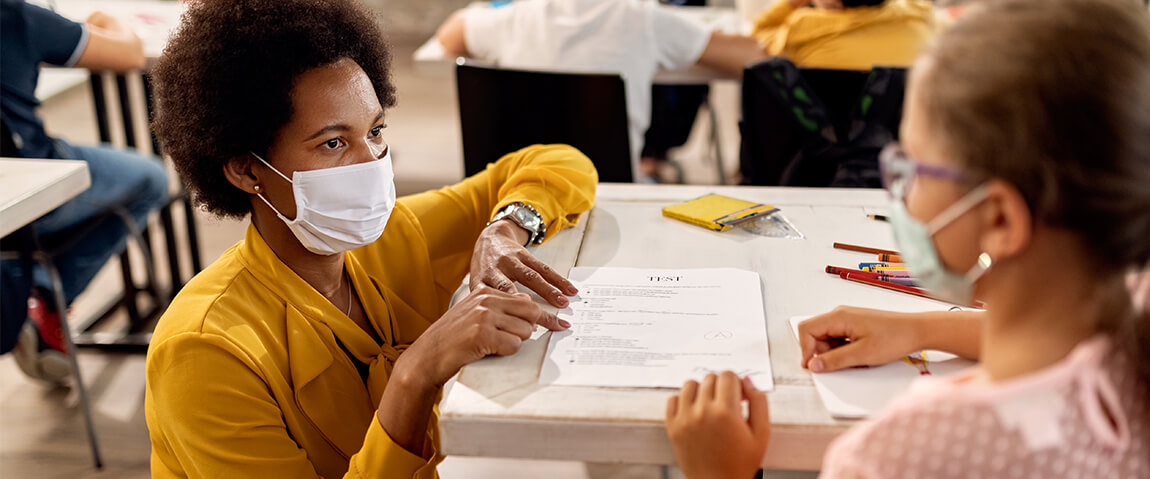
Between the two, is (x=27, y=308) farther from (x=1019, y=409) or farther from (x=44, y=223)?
(x=1019, y=409)

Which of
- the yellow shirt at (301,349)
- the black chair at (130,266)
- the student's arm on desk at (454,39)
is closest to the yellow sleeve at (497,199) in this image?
the yellow shirt at (301,349)

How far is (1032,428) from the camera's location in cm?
59

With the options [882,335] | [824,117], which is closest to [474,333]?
[882,335]

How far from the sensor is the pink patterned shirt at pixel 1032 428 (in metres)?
0.60

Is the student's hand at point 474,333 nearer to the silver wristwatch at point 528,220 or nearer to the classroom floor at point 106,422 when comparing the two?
the silver wristwatch at point 528,220

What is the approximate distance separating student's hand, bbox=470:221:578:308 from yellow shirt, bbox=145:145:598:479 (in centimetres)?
13

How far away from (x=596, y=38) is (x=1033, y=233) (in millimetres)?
1776

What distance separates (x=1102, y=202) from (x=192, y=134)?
94cm

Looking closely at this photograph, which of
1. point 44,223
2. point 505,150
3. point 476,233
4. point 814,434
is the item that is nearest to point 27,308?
point 44,223

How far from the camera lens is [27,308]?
6.93 ft

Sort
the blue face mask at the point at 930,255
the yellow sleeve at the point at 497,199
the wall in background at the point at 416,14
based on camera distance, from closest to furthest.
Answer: the blue face mask at the point at 930,255, the yellow sleeve at the point at 497,199, the wall in background at the point at 416,14

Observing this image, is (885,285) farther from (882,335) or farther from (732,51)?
(732,51)

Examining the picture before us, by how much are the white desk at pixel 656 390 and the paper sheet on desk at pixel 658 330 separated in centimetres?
2

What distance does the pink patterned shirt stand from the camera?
0.60m
